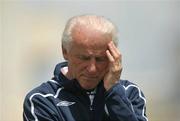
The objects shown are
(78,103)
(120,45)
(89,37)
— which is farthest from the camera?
(120,45)

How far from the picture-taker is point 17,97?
2.44 metres

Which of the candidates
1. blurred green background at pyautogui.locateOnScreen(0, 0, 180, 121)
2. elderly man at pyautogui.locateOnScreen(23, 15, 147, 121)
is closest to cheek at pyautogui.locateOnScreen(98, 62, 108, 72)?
elderly man at pyautogui.locateOnScreen(23, 15, 147, 121)

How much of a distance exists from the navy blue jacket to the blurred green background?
0.73 m

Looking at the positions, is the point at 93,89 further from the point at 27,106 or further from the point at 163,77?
the point at 163,77

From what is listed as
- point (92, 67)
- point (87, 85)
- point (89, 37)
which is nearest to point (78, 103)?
point (87, 85)

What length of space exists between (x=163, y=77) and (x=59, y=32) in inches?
27.6

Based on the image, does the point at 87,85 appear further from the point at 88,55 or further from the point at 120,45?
the point at 120,45

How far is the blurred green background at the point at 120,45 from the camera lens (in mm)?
2398

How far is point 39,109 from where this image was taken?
61.2 inches

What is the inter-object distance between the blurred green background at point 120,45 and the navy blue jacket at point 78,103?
0.73 m

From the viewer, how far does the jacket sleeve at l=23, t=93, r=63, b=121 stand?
1.54 m

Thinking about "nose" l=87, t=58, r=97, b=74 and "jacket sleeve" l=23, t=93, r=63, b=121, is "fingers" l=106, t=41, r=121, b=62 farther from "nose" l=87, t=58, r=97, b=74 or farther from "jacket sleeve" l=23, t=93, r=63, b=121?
"jacket sleeve" l=23, t=93, r=63, b=121

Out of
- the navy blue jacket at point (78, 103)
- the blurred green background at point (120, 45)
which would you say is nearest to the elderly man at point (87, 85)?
the navy blue jacket at point (78, 103)

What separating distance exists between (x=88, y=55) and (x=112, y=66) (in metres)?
0.11
